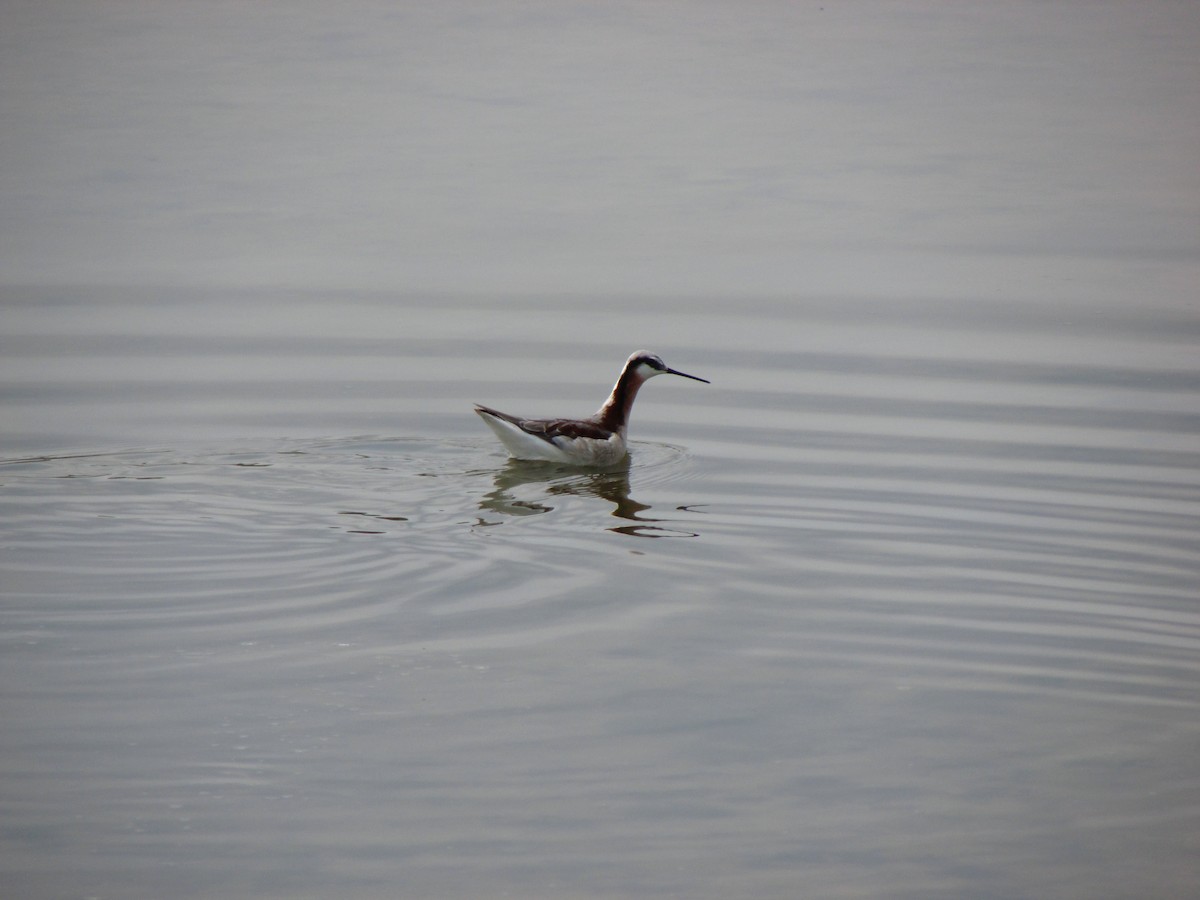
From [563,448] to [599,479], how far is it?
0.34 metres

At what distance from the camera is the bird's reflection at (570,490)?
34.5ft

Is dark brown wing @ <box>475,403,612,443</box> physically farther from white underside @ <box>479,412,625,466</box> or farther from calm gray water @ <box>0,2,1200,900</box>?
calm gray water @ <box>0,2,1200,900</box>

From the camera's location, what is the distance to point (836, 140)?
779 inches

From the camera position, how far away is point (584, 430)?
12047mm

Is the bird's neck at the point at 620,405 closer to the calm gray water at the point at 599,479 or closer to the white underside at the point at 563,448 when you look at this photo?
the white underside at the point at 563,448

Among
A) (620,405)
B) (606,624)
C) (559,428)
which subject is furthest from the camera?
(620,405)

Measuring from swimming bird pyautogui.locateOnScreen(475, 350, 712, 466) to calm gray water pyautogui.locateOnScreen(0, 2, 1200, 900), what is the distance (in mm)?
209

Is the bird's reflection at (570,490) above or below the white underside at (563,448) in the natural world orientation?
below

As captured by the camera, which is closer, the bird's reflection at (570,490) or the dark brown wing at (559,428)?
the bird's reflection at (570,490)

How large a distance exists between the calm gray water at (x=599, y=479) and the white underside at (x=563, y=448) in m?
0.16

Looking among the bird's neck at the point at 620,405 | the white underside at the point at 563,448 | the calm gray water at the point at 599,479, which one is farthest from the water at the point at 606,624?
the bird's neck at the point at 620,405

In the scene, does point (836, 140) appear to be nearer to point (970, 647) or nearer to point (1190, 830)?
point (970, 647)

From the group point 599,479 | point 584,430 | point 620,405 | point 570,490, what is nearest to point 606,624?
point 570,490

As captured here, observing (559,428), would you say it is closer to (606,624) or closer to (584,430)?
(584,430)
